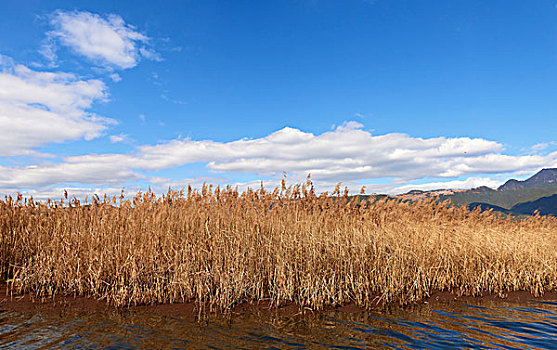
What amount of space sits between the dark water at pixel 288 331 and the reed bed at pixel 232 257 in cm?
64

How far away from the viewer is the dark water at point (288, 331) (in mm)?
5492

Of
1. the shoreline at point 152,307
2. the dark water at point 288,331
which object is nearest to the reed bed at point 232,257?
the shoreline at point 152,307

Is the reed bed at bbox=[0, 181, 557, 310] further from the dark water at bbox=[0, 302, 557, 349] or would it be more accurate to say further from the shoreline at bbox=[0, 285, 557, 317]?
the dark water at bbox=[0, 302, 557, 349]

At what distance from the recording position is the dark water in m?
5.49

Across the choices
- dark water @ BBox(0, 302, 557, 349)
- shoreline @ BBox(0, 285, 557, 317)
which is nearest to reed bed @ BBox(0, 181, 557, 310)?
shoreline @ BBox(0, 285, 557, 317)

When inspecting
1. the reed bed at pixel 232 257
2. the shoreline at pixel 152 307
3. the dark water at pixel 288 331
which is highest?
the reed bed at pixel 232 257

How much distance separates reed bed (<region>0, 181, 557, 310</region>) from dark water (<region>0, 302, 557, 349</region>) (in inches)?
25.3

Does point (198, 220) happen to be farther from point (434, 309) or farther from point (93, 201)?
point (434, 309)

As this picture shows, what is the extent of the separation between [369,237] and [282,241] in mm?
2244

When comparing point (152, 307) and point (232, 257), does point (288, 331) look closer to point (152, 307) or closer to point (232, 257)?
point (232, 257)

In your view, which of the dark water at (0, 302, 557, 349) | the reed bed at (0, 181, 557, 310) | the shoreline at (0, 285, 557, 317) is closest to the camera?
the dark water at (0, 302, 557, 349)

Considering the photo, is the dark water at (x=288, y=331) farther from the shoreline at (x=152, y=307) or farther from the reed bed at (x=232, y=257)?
the reed bed at (x=232, y=257)

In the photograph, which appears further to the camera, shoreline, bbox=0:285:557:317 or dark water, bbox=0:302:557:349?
shoreline, bbox=0:285:557:317

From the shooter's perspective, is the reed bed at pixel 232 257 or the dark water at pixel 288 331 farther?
the reed bed at pixel 232 257
